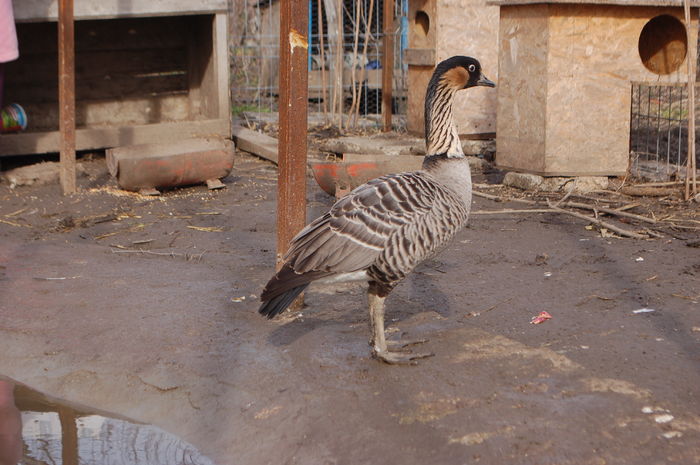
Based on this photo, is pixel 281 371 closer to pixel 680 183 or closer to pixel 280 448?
pixel 280 448

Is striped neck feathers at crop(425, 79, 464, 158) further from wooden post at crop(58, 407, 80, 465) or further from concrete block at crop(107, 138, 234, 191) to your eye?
concrete block at crop(107, 138, 234, 191)

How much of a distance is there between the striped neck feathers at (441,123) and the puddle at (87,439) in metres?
2.18

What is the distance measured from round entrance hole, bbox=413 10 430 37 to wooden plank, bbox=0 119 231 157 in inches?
107

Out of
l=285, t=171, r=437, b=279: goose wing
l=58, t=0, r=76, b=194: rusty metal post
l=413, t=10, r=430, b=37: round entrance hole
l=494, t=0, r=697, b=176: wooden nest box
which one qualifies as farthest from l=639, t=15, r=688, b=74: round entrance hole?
l=58, t=0, r=76, b=194: rusty metal post

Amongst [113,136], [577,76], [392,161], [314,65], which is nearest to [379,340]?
[392,161]

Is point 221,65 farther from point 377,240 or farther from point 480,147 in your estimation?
point 377,240

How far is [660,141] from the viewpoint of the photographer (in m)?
10.7

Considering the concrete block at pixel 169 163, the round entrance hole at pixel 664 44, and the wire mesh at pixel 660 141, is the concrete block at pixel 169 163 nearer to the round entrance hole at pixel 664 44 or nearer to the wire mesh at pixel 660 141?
the wire mesh at pixel 660 141

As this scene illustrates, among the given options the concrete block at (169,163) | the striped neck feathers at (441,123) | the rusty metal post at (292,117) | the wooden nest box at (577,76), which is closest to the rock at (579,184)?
the wooden nest box at (577,76)

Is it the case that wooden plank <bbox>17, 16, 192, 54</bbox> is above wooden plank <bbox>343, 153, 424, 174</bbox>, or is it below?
above

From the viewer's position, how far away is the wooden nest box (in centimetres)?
826

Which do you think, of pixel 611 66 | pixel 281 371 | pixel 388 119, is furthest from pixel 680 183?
pixel 281 371

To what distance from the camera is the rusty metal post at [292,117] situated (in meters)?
5.26

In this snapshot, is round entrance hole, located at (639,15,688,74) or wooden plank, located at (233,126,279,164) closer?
round entrance hole, located at (639,15,688,74)
